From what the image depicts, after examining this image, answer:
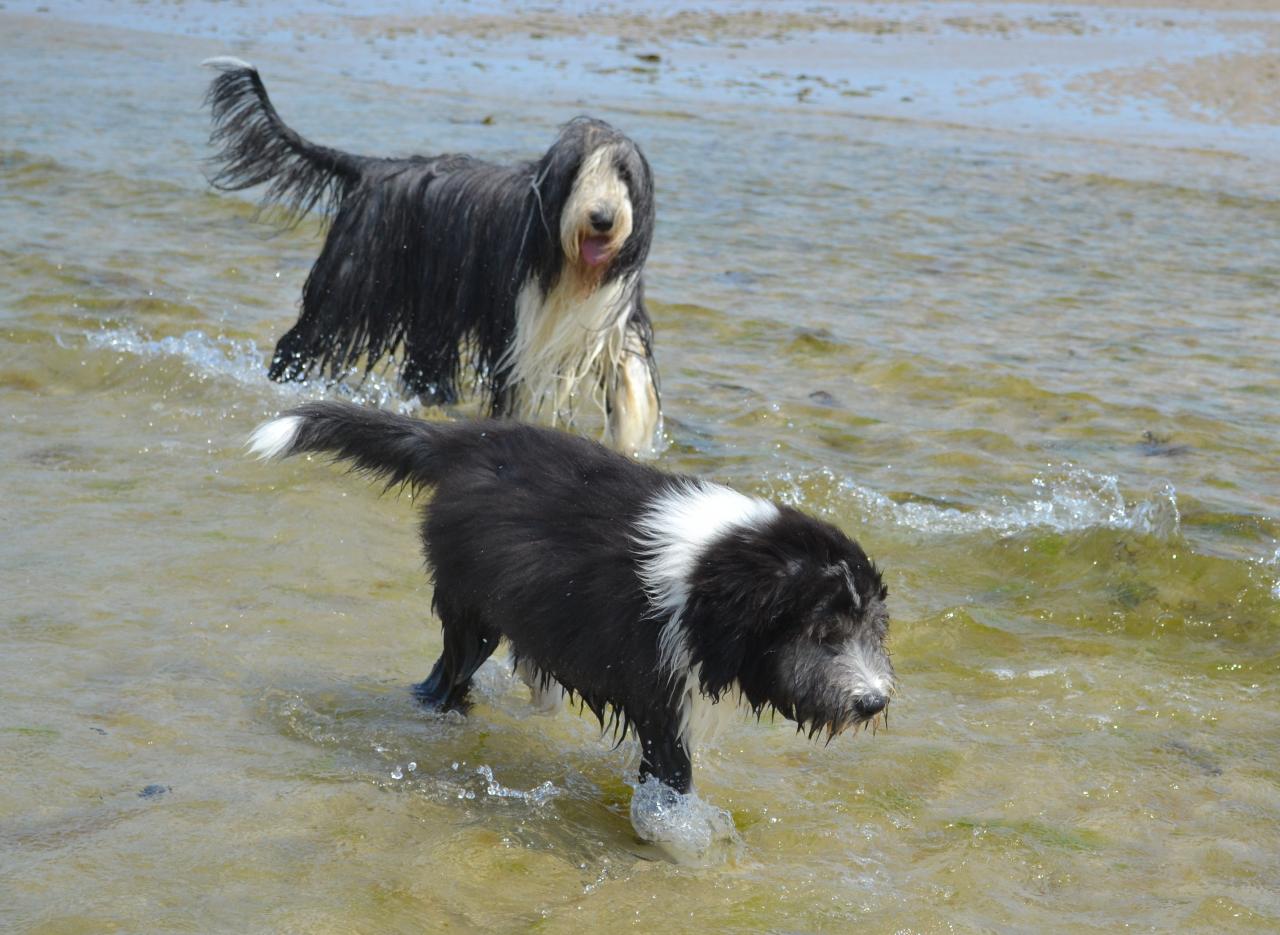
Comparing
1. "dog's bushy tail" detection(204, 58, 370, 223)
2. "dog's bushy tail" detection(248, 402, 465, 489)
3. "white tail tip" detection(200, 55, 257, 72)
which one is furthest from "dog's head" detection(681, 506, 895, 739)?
"white tail tip" detection(200, 55, 257, 72)

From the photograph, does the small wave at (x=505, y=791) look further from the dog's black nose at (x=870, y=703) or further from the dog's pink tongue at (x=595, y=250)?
the dog's pink tongue at (x=595, y=250)

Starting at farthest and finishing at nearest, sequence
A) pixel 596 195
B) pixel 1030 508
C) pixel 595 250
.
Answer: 1. pixel 1030 508
2. pixel 595 250
3. pixel 596 195

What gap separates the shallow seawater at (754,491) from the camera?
3.56m

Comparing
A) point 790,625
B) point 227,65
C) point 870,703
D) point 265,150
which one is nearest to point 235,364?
point 265,150

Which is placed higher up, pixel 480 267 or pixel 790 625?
pixel 480 267

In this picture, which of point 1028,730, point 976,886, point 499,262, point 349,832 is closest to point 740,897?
point 976,886

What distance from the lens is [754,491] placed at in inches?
242

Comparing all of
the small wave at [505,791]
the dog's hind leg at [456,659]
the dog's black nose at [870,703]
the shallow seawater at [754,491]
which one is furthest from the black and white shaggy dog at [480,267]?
the dog's black nose at [870,703]

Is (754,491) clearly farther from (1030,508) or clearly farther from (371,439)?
(371,439)

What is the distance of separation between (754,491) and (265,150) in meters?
2.72

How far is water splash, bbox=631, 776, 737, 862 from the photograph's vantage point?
3678 millimetres

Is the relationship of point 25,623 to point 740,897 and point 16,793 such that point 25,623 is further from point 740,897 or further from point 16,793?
point 740,897

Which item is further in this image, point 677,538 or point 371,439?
point 371,439

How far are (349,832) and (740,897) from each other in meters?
0.92
